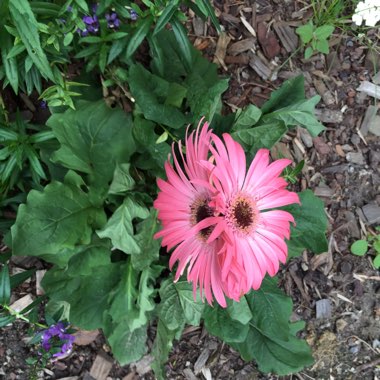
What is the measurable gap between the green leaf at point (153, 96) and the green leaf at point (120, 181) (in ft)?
0.61

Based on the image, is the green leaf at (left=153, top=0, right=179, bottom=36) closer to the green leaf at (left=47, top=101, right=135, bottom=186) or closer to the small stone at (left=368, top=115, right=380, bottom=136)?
the green leaf at (left=47, top=101, right=135, bottom=186)

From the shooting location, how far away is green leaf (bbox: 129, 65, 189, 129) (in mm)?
1587

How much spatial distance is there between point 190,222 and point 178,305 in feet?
1.62

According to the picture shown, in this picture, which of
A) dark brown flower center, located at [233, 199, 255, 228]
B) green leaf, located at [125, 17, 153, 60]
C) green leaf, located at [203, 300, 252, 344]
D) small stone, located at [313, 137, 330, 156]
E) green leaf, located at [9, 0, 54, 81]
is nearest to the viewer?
green leaf, located at [9, 0, 54, 81]

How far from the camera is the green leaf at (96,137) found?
61.6 inches

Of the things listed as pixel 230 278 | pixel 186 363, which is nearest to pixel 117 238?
pixel 230 278

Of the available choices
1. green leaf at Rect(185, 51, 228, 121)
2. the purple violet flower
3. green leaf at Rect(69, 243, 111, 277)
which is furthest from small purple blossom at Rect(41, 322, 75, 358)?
the purple violet flower

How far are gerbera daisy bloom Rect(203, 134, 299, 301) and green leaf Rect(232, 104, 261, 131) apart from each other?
30 centimetres

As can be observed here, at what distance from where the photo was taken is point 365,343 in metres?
2.16

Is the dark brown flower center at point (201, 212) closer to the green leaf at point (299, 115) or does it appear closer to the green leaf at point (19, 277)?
the green leaf at point (299, 115)

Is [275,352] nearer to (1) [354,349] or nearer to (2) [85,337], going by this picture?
(1) [354,349]

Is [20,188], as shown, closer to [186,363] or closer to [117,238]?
[117,238]

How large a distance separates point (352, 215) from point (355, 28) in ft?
2.54

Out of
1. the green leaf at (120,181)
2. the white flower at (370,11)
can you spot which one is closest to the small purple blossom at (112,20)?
the green leaf at (120,181)
